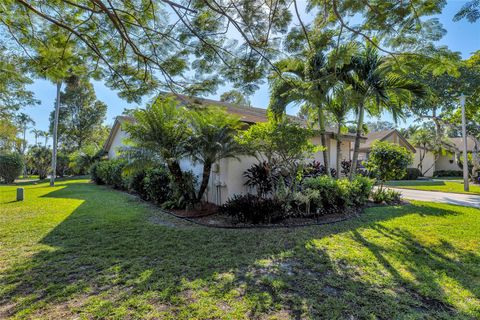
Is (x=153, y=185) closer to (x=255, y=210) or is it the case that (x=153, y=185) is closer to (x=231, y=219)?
(x=231, y=219)

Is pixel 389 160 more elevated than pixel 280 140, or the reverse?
pixel 280 140

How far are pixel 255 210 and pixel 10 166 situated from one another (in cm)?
2332

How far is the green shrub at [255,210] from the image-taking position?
643cm

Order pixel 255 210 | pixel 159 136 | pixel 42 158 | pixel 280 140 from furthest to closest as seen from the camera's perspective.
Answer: pixel 42 158 → pixel 159 136 → pixel 280 140 → pixel 255 210

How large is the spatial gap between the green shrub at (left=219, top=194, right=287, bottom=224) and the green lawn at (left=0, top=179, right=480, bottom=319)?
1.90 ft

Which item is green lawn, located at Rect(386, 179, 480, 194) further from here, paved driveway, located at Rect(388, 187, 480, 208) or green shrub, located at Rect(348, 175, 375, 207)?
green shrub, located at Rect(348, 175, 375, 207)

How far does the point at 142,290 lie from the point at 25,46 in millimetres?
5509

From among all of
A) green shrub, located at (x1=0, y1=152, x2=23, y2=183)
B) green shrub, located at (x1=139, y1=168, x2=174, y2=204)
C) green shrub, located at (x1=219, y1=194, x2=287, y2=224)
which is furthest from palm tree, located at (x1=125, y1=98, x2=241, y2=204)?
green shrub, located at (x1=0, y1=152, x2=23, y2=183)

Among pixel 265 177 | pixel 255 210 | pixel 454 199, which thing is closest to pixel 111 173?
pixel 265 177

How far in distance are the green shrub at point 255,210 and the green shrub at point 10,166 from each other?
22.5 metres

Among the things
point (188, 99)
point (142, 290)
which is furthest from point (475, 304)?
point (188, 99)

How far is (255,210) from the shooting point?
640cm

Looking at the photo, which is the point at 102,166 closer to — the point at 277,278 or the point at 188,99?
the point at 188,99

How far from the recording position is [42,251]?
14.8 ft
